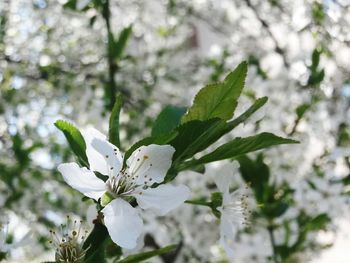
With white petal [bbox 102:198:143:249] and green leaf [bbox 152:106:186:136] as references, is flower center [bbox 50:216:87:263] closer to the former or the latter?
white petal [bbox 102:198:143:249]

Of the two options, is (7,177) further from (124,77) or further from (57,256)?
(57,256)

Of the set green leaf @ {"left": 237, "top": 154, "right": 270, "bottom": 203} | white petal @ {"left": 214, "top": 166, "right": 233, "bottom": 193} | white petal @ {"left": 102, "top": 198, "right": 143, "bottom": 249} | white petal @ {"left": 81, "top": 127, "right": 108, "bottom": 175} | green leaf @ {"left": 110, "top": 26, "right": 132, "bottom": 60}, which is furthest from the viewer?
green leaf @ {"left": 110, "top": 26, "right": 132, "bottom": 60}

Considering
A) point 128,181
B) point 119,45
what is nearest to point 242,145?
point 128,181

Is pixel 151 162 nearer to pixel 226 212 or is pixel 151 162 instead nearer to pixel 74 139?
pixel 74 139

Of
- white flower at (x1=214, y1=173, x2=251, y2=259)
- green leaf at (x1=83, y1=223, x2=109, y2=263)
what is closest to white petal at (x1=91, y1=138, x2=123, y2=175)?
green leaf at (x1=83, y1=223, x2=109, y2=263)

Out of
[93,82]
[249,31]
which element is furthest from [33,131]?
[249,31]

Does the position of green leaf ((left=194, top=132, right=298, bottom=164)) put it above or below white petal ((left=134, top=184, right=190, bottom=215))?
above
